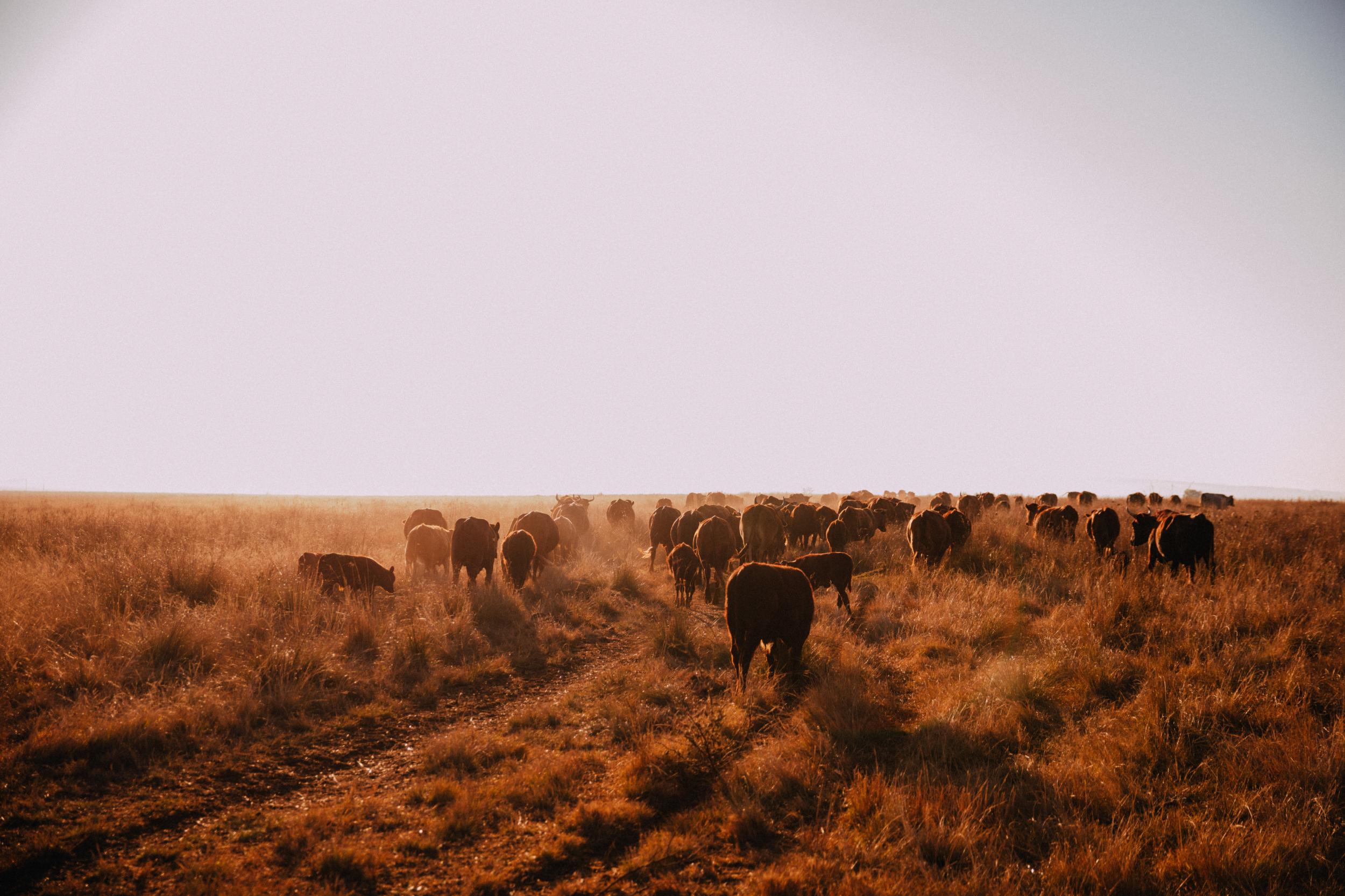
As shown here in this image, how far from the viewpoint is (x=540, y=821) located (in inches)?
193

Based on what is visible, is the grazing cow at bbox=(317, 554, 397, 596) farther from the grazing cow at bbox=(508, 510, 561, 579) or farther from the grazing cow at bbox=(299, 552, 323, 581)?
the grazing cow at bbox=(508, 510, 561, 579)

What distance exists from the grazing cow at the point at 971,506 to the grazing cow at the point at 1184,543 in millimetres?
9843

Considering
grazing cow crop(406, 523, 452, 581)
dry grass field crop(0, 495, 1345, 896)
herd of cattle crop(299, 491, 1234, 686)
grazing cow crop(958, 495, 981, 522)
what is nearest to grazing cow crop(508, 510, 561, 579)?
herd of cattle crop(299, 491, 1234, 686)

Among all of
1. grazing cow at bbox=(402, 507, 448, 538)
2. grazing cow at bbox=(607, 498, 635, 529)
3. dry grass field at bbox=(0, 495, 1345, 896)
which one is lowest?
dry grass field at bbox=(0, 495, 1345, 896)

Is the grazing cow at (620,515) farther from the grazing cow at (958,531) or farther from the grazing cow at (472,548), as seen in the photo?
the grazing cow at (958,531)

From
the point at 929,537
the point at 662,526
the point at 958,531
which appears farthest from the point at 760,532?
the point at 958,531

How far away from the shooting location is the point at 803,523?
20.2 meters

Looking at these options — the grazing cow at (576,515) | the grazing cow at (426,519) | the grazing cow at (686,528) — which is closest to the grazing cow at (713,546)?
the grazing cow at (686,528)

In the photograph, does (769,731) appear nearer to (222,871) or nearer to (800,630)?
(800,630)

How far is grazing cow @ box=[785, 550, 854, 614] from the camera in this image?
1141 centimetres

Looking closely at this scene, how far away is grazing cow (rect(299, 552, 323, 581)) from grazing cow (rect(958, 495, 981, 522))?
23301 mm

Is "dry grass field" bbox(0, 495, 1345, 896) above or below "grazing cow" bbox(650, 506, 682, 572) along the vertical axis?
below

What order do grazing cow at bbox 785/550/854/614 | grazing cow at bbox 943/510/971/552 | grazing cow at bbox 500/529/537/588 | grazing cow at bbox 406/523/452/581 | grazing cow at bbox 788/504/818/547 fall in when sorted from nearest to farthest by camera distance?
grazing cow at bbox 785/550/854/614 → grazing cow at bbox 500/529/537/588 → grazing cow at bbox 406/523/452/581 → grazing cow at bbox 943/510/971/552 → grazing cow at bbox 788/504/818/547

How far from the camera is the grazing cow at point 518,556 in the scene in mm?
13602
